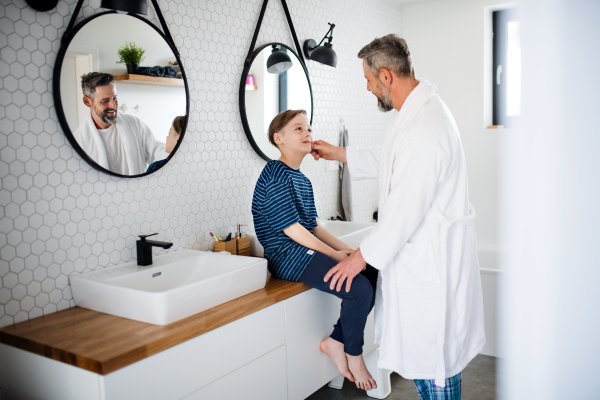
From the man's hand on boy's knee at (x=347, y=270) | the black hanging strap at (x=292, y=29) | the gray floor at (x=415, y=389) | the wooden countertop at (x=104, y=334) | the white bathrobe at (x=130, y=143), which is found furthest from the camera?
the black hanging strap at (x=292, y=29)

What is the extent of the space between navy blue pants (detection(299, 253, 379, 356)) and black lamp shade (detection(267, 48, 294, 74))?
116 cm

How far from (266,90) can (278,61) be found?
20 cm

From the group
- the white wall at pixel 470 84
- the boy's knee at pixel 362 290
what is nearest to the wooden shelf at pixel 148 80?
the boy's knee at pixel 362 290

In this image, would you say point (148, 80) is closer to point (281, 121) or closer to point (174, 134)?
point (174, 134)

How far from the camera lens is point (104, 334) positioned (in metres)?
1.46

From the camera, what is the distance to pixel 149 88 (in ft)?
6.50

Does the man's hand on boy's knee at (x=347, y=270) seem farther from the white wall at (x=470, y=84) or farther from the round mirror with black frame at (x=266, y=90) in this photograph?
the white wall at (x=470, y=84)

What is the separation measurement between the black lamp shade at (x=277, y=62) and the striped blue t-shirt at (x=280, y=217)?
0.72 metres

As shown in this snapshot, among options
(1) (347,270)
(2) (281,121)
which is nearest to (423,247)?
(1) (347,270)

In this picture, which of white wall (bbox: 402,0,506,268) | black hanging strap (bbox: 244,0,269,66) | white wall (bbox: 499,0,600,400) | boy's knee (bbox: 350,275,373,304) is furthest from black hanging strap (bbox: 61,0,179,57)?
white wall (bbox: 402,0,506,268)

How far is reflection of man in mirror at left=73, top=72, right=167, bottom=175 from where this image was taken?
175 cm

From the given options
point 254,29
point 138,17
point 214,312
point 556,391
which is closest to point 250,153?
point 254,29

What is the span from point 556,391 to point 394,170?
1.17m

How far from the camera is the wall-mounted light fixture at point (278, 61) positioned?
2.62m
